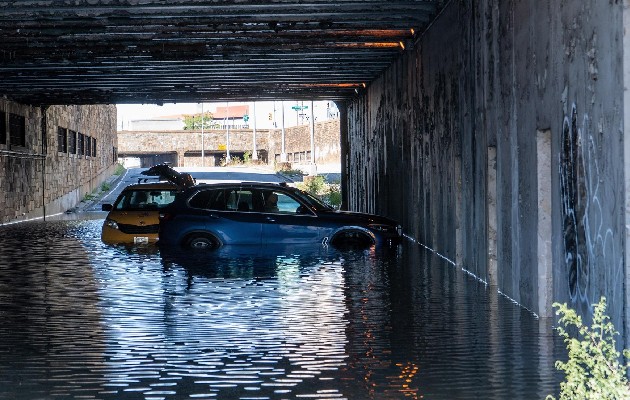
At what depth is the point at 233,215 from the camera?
2122 cm

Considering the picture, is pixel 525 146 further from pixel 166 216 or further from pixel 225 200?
pixel 166 216

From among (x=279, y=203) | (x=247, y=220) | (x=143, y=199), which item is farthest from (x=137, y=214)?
(x=279, y=203)

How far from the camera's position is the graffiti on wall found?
910 cm

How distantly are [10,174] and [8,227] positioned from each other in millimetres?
2691

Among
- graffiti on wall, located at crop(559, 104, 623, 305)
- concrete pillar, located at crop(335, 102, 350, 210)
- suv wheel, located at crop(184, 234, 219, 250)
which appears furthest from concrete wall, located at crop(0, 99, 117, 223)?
graffiti on wall, located at crop(559, 104, 623, 305)

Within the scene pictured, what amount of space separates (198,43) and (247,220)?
448 centimetres

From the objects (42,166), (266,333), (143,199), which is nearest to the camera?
(266,333)

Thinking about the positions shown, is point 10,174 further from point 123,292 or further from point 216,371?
point 216,371

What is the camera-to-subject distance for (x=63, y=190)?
46.2 m

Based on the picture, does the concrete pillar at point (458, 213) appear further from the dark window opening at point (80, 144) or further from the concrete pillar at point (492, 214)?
the dark window opening at point (80, 144)

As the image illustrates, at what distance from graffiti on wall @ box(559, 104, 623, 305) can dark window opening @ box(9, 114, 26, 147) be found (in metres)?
27.9

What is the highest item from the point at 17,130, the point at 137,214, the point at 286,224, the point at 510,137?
the point at 17,130

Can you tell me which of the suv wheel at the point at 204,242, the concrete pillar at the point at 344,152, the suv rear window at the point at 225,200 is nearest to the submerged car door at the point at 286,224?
the suv rear window at the point at 225,200

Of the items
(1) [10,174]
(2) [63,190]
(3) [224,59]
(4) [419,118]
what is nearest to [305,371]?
(4) [419,118]
